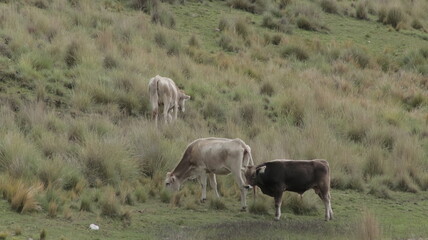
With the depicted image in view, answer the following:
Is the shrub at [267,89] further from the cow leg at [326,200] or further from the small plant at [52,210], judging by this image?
the small plant at [52,210]

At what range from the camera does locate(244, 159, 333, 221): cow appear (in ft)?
43.2

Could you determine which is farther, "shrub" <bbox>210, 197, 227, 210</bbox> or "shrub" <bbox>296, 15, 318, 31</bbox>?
"shrub" <bbox>296, 15, 318, 31</bbox>

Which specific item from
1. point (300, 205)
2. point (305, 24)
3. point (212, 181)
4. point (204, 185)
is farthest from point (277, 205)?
point (305, 24)

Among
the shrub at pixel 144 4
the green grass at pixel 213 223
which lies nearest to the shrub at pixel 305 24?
the shrub at pixel 144 4

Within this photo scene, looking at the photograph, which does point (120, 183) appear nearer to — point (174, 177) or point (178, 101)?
point (174, 177)

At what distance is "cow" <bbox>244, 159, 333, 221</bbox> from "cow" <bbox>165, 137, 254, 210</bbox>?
217 mm

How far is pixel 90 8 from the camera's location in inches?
1022

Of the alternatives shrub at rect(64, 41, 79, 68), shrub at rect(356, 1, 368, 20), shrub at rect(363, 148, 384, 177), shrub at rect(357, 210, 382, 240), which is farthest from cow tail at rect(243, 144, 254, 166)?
shrub at rect(356, 1, 368, 20)

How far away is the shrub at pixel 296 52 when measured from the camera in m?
26.5

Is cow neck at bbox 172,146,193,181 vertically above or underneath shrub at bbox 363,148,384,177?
above

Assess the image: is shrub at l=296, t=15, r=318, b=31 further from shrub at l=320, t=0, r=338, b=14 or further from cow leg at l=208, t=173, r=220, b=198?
cow leg at l=208, t=173, r=220, b=198

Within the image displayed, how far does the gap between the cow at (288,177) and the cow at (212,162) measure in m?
0.22

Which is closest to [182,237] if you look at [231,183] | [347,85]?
[231,183]

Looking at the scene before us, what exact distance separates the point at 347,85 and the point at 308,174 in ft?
36.7
